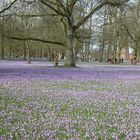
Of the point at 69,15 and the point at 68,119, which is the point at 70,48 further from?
the point at 68,119

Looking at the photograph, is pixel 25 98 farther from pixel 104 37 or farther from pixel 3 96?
pixel 104 37

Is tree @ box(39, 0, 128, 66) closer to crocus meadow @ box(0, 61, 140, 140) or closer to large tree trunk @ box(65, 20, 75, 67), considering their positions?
large tree trunk @ box(65, 20, 75, 67)

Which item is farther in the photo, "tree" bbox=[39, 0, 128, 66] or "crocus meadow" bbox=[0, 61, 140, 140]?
"tree" bbox=[39, 0, 128, 66]

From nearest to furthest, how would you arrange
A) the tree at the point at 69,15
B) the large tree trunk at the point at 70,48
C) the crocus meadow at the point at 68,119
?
1. the crocus meadow at the point at 68,119
2. the tree at the point at 69,15
3. the large tree trunk at the point at 70,48

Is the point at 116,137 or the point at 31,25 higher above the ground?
the point at 31,25

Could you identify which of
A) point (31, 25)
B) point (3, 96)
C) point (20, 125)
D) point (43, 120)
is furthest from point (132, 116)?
point (31, 25)

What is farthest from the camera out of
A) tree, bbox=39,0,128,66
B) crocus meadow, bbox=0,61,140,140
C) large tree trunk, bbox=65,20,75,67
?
large tree trunk, bbox=65,20,75,67

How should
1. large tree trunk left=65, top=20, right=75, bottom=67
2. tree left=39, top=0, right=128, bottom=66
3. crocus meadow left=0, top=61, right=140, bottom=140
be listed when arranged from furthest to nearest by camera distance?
large tree trunk left=65, top=20, right=75, bottom=67 < tree left=39, top=0, right=128, bottom=66 < crocus meadow left=0, top=61, right=140, bottom=140

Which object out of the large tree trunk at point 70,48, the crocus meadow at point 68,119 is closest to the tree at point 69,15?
the large tree trunk at point 70,48

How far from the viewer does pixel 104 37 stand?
7262cm

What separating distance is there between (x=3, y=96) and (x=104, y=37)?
207 feet

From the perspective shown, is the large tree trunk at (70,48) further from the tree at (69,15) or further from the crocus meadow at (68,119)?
the crocus meadow at (68,119)

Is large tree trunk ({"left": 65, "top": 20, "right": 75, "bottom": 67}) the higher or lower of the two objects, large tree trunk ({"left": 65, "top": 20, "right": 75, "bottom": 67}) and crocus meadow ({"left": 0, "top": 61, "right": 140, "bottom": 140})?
the higher

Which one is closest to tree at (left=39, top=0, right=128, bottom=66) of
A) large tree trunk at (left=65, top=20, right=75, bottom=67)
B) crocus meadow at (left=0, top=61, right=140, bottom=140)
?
large tree trunk at (left=65, top=20, right=75, bottom=67)
